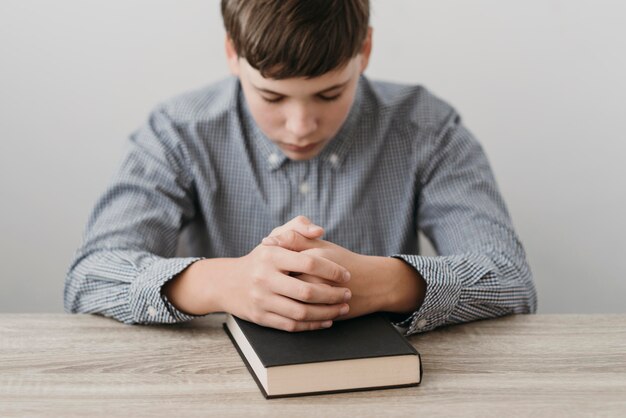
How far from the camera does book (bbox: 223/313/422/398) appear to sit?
36.7 inches

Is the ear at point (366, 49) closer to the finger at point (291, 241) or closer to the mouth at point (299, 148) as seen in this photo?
the mouth at point (299, 148)

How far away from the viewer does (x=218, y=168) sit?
60.6 inches

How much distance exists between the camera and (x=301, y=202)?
5.02ft

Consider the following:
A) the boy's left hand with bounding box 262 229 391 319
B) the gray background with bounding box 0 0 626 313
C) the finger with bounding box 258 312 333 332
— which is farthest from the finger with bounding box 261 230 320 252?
the gray background with bounding box 0 0 626 313

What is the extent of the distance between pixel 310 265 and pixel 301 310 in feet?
0.20

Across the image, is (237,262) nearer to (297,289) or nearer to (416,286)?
(297,289)

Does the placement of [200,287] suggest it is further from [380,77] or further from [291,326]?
[380,77]

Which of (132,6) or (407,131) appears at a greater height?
(132,6)

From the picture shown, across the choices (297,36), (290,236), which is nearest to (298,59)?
(297,36)

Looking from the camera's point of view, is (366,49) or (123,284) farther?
(366,49)

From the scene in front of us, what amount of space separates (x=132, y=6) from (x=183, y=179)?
0.50 meters

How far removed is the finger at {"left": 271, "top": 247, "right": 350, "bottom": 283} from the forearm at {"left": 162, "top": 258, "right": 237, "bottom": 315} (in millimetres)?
86

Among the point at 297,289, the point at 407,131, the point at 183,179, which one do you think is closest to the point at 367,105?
the point at 407,131

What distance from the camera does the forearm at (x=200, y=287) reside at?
113 centimetres
